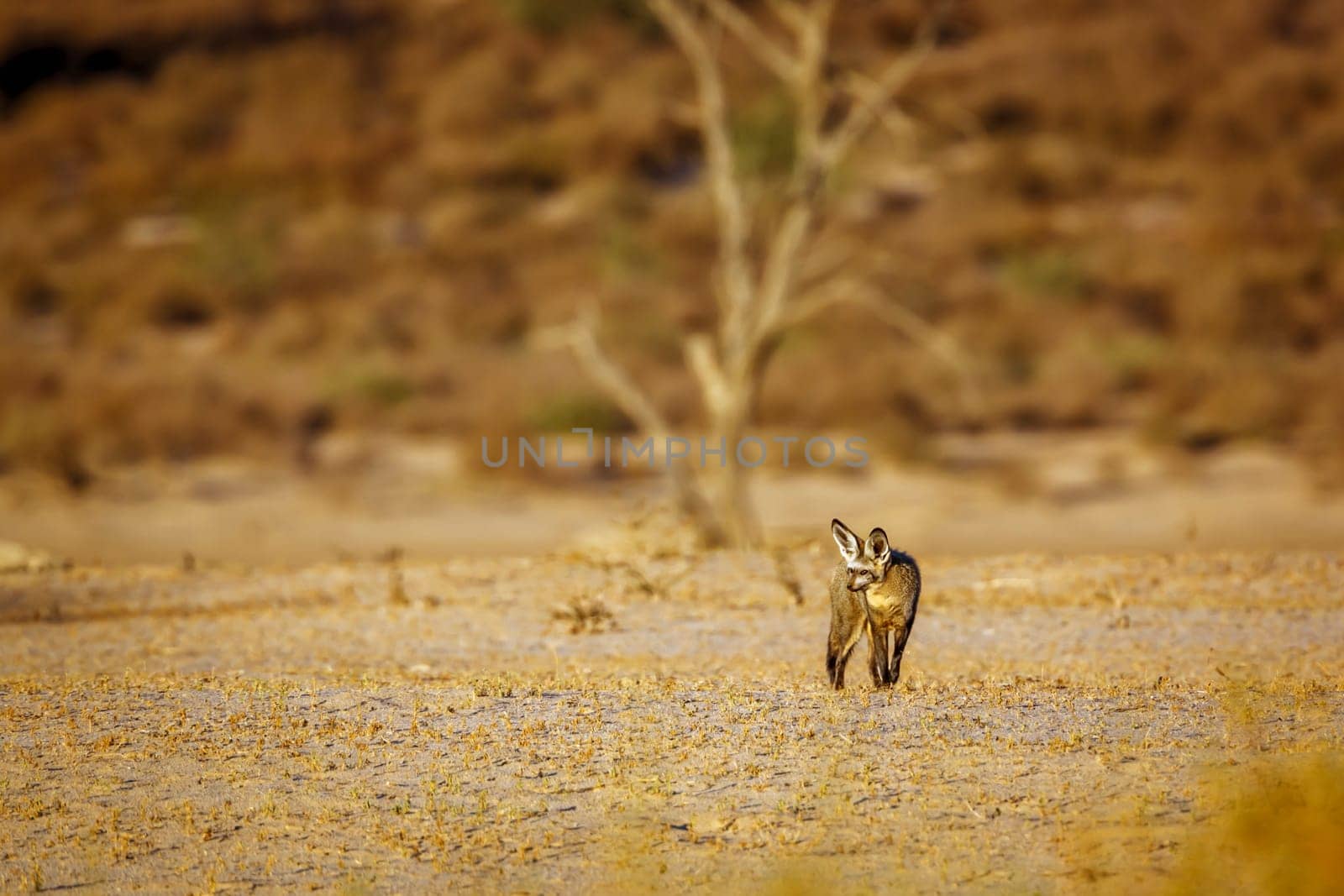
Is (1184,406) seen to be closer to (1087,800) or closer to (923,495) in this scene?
(923,495)

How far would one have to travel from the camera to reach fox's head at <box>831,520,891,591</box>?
728 cm

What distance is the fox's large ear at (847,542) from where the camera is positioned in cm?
727

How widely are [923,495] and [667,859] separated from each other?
1680cm

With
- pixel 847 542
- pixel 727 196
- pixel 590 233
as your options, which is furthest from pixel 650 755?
pixel 590 233

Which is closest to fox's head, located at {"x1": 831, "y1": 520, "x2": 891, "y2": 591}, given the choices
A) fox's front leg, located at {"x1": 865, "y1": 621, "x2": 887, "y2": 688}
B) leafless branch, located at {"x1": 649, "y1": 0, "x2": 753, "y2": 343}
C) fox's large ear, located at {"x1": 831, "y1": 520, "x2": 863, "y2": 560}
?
fox's large ear, located at {"x1": 831, "y1": 520, "x2": 863, "y2": 560}

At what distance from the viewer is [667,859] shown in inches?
210

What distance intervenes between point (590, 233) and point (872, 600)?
94.1ft

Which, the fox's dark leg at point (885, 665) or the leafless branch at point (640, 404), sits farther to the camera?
the leafless branch at point (640, 404)

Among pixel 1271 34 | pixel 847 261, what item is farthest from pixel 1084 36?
pixel 847 261

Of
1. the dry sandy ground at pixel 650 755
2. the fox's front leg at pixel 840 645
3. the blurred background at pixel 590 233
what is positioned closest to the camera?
the dry sandy ground at pixel 650 755

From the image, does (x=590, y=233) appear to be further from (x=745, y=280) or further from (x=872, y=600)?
(x=872, y=600)

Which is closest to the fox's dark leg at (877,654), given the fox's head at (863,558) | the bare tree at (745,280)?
the fox's head at (863,558)

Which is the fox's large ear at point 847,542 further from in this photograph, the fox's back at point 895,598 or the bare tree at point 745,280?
the bare tree at point 745,280

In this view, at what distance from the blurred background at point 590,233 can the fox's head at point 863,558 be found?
9.56 m
